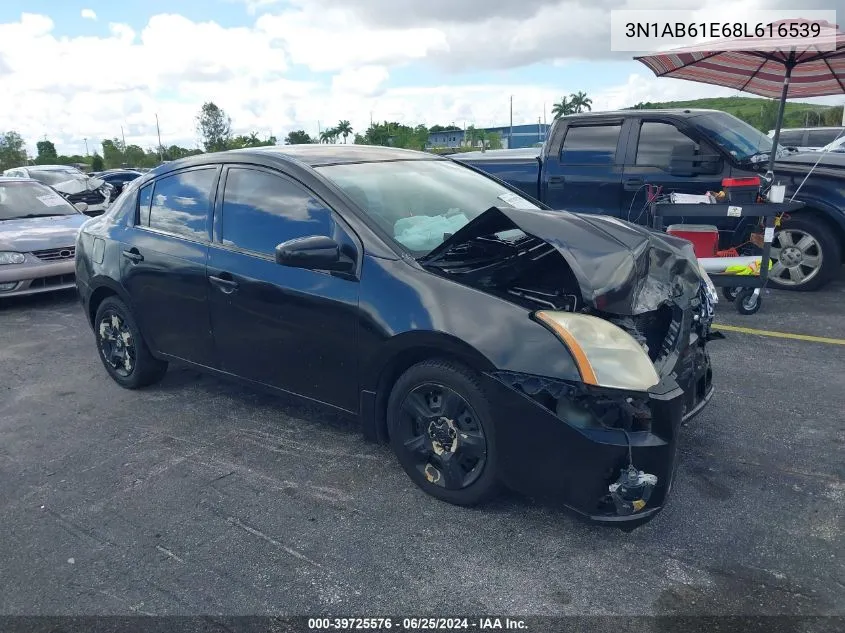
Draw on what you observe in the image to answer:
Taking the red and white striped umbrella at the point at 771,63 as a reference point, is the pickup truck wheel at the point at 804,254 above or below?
below

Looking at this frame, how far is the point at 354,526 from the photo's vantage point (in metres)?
3.02

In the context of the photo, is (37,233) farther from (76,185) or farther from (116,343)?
(76,185)

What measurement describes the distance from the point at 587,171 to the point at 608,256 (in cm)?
497

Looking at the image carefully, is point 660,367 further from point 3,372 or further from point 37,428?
point 3,372

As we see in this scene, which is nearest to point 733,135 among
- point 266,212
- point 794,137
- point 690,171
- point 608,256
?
point 690,171

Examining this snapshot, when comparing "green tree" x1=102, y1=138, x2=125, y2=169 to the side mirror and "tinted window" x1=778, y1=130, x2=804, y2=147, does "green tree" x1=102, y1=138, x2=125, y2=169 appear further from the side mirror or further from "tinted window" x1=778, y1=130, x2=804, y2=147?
the side mirror

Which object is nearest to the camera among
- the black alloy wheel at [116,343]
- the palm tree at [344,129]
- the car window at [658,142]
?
the black alloy wheel at [116,343]

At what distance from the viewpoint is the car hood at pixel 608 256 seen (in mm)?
2789

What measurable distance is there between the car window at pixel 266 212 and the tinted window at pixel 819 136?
574 inches

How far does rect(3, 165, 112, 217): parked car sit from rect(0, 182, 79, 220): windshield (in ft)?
9.50

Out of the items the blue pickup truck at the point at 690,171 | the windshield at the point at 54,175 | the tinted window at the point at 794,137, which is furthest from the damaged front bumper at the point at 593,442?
the windshield at the point at 54,175

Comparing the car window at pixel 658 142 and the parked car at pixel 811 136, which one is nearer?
the car window at pixel 658 142

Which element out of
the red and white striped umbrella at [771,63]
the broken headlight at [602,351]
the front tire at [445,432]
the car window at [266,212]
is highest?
the red and white striped umbrella at [771,63]

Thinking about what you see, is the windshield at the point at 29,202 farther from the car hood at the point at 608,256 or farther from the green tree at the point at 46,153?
the green tree at the point at 46,153
